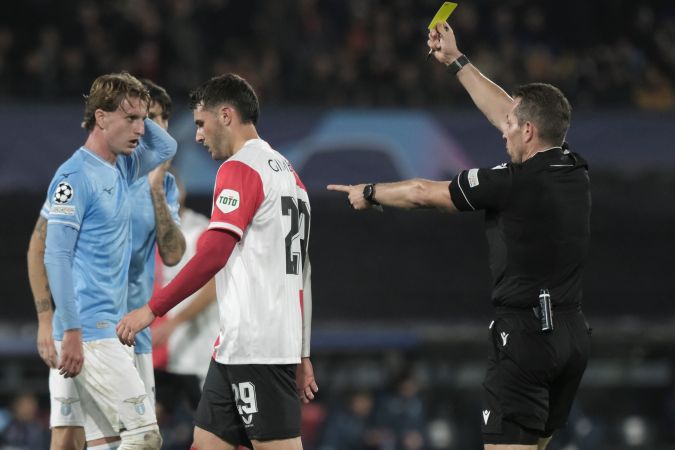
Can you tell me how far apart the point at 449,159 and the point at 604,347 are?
163 inches

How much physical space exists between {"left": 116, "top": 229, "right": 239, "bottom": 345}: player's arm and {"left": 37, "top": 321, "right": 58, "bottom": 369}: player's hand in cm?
74

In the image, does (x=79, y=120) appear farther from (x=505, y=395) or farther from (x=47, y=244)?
(x=505, y=395)

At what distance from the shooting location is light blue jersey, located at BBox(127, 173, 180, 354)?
20.7 ft

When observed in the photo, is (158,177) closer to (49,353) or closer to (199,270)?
(49,353)

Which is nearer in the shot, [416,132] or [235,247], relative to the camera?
[235,247]

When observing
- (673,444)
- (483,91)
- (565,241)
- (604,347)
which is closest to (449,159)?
(604,347)

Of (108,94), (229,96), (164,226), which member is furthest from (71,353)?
(229,96)

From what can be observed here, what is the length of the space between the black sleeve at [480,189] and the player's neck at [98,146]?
6.18 ft

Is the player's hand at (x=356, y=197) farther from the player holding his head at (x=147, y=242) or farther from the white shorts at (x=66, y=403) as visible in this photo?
the white shorts at (x=66, y=403)

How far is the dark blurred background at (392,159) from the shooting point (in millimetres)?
13797

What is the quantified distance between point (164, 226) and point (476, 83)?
1.99 meters

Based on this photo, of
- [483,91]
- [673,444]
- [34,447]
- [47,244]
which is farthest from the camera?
[673,444]

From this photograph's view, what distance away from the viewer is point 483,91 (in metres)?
6.35

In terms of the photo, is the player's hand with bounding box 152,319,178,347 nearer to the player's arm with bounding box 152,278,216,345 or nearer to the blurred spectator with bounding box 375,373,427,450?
the player's arm with bounding box 152,278,216,345
